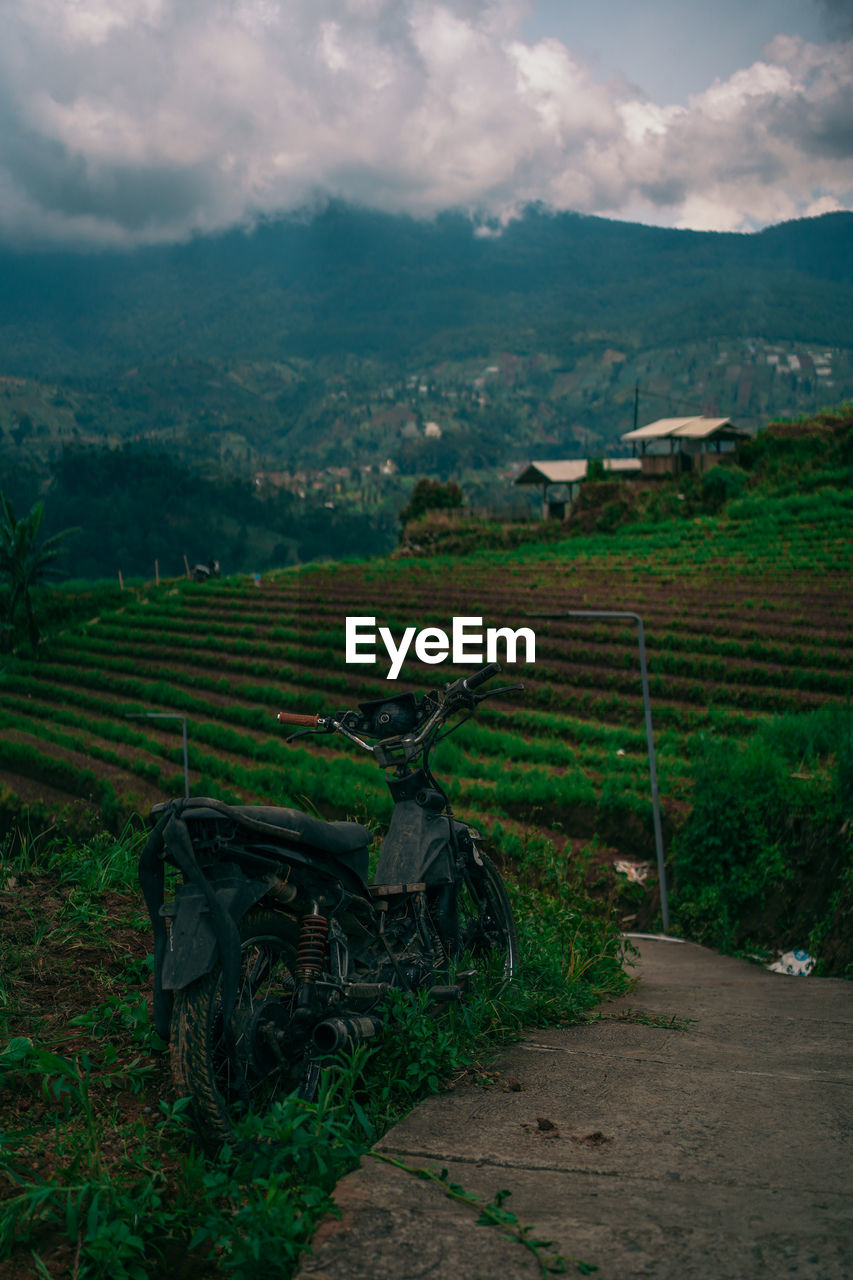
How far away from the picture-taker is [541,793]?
73.9 feet

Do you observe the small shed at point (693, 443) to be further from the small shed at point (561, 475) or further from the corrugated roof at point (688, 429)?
the small shed at point (561, 475)

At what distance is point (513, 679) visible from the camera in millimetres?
31922

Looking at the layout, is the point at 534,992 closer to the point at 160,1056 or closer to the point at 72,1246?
the point at 160,1056

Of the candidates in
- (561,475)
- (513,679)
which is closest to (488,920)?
(513,679)

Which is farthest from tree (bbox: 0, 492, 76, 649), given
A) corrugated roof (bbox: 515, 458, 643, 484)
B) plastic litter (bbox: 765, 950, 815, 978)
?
corrugated roof (bbox: 515, 458, 643, 484)

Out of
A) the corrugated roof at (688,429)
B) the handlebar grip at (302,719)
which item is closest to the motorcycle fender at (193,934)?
the handlebar grip at (302,719)

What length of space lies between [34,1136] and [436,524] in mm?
57693

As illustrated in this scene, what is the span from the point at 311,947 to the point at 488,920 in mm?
1820

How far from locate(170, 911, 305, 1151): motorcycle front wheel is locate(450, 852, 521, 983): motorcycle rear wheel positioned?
163cm

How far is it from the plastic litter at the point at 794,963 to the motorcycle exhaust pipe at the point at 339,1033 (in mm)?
10554

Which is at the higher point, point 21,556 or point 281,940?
point 21,556

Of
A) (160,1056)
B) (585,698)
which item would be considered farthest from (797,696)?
(160,1056)

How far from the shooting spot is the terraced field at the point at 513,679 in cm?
2377

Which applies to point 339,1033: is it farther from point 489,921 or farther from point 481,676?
point 481,676
